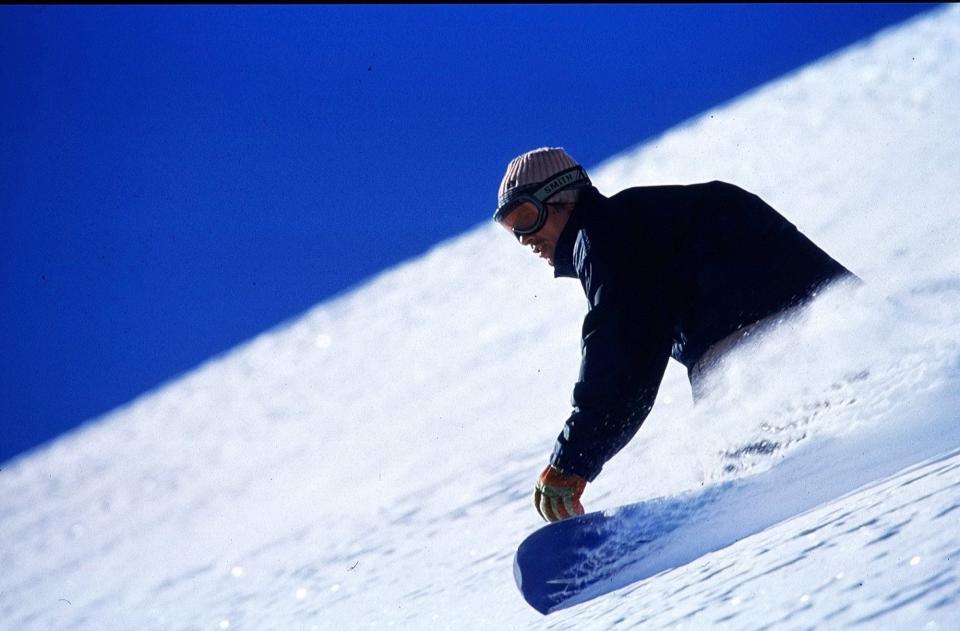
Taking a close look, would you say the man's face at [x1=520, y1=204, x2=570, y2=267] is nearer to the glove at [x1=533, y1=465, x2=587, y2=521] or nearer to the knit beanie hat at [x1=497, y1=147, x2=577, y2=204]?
the knit beanie hat at [x1=497, y1=147, x2=577, y2=204]

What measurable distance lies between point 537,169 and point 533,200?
0.07m

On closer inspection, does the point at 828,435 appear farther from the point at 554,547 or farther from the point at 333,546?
the point at 333,546

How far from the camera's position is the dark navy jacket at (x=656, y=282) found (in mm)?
2164

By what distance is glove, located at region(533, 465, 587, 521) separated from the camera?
7.14ft

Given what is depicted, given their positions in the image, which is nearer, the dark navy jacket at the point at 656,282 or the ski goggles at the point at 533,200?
the dark navy jacket at the point at 656,282

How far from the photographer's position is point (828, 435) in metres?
2.18

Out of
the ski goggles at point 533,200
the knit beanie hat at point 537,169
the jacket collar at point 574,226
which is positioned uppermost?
the knit beanie hat at point 537,169

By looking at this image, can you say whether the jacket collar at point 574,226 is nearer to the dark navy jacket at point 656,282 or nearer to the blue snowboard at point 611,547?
the dark navy jacket at point 656,282

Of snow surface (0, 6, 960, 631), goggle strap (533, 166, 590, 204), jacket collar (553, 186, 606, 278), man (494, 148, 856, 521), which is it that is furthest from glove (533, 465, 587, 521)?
goggle strap (533, 166, 590, 204)

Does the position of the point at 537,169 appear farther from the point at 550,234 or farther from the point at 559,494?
the point at 559,494

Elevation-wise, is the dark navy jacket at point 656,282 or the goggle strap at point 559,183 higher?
the goggle strap at point 559,183

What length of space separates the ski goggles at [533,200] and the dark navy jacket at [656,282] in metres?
0.04

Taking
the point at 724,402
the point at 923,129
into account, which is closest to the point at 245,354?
the point at 923,129

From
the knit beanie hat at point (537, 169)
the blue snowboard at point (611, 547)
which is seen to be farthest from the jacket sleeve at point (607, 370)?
the knit beanie hat at point (537, 169)
